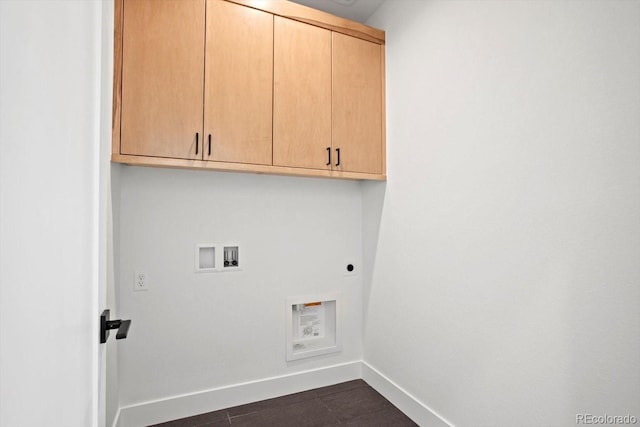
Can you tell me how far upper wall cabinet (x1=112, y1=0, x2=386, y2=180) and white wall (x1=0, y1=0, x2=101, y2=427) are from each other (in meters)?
1.08

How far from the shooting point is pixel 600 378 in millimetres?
1045

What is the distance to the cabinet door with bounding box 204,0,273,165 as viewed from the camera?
5.74 ft

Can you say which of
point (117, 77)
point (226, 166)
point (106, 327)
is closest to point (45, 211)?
point (106, 327)

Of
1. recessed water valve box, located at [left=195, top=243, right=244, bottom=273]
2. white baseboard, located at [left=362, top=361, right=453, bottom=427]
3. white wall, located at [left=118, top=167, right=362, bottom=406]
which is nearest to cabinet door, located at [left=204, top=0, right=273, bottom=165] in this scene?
white wall, located at [left=118, top=167, right=362, bottom=406]

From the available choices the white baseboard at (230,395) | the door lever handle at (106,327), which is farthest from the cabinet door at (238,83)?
the white baseboard at (230,395)

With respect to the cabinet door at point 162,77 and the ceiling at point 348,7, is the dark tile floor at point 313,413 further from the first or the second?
the ceiling at point 348,7

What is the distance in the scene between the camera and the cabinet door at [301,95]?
1.92 metres

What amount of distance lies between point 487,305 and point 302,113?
1.53 meters

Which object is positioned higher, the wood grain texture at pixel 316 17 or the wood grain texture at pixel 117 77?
the wood grain texture at pixel 316 17

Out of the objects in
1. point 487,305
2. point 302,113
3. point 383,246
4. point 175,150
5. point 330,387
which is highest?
point 302,113

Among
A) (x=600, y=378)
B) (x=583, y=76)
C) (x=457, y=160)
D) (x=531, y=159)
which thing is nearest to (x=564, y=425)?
(x=600, y=378)

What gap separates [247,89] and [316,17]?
2.37 ft

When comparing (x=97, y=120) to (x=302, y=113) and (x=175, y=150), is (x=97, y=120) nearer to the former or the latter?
(x=175, y=150)

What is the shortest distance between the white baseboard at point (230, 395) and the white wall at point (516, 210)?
47 cm
